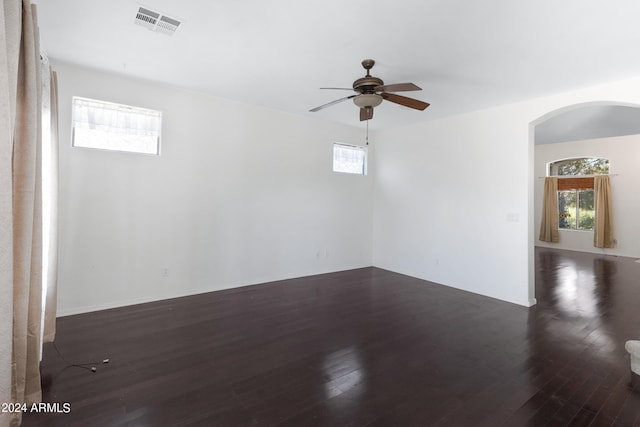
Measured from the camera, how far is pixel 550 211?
9023 mm

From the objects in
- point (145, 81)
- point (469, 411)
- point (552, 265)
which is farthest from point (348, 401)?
point (552, 265)

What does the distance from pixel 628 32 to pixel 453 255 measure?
3264 mm

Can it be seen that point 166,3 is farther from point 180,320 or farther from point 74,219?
point 180,320

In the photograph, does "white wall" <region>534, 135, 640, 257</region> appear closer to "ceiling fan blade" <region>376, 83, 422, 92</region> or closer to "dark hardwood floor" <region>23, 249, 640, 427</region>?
"dark hardwood floor" <region>23, 249, 640, 427</region>

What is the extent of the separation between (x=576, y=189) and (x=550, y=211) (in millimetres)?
872

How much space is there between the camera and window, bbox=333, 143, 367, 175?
5.71 metres

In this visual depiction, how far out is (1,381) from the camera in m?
1.00

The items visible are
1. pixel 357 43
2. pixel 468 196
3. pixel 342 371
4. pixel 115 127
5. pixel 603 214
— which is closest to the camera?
pixel 342 371

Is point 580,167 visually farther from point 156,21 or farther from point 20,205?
point 20,205

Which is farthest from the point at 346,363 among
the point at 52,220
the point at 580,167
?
the point at 580,167

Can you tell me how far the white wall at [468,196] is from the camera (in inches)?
157

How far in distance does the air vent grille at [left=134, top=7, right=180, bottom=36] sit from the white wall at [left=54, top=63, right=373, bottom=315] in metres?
1.46

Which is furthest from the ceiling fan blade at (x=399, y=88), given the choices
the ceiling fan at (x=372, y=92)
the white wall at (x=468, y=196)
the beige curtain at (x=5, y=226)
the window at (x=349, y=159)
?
the window at (x=349, y=159)

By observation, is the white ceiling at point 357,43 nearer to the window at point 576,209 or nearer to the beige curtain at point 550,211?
the beige curtain at point 550,211
